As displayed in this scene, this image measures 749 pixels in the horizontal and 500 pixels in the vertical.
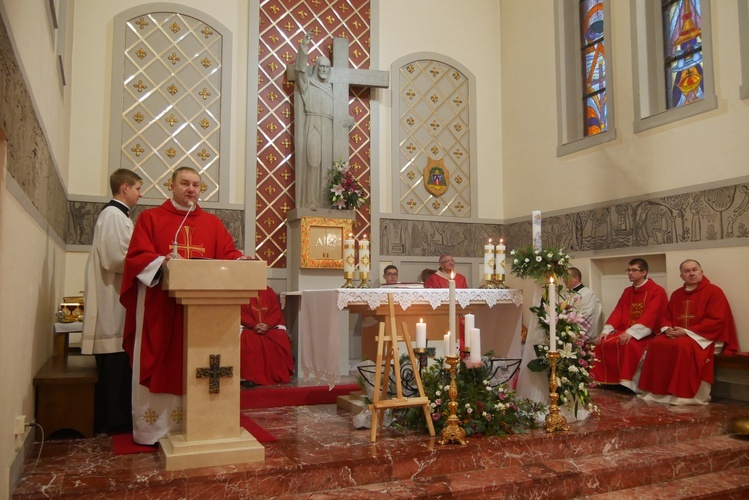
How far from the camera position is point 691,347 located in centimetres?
642

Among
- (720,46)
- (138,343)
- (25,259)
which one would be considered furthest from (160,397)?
(720,46)

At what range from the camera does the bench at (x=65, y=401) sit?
461cm

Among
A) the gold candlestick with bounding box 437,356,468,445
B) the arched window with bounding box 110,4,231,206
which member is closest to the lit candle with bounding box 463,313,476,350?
the gold candlestick with bounding box 437,356,468,445

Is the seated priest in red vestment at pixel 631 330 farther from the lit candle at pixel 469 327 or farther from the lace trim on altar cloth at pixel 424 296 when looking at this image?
the lit candle at pixel 469 327

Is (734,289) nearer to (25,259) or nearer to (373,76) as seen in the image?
(373,76)

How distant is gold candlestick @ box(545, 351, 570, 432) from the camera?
488 centimetres

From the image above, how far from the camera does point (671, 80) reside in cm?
802

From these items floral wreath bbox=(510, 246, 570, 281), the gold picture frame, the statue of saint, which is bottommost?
floral wreath bbox=(510, 246, 570, 281)

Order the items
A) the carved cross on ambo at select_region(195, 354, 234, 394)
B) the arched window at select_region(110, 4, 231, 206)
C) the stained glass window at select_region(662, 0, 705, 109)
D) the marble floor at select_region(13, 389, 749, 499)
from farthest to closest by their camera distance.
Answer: the arched window at select_region(110, 4, 231, 206), the stained glass window at select_region(662, 0, 705, 109), the carved cross on ambo at select_region(195, 354, 234, 394), the marble floor at select_region(13, 389, 749, 499)

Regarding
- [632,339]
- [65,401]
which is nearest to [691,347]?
[632,339]

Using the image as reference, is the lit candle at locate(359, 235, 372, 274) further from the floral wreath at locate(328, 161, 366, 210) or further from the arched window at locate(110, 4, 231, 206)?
the arched window at locate(110, 4, 231, 206)

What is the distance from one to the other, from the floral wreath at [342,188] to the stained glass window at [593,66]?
3502 mm

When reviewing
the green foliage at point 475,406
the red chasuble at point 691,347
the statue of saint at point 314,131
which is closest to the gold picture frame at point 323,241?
the statue of saint at point 314,131

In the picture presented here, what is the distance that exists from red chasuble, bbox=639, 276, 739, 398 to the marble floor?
2.40ft
